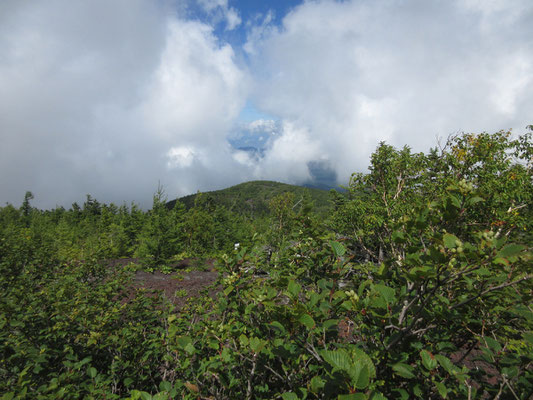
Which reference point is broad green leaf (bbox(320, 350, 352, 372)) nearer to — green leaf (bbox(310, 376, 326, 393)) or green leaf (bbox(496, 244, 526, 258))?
green leaf (bbox(310, 376, 326, 393))

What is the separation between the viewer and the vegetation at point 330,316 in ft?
4.19

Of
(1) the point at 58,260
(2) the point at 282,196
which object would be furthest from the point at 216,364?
(2) the point at 282,196

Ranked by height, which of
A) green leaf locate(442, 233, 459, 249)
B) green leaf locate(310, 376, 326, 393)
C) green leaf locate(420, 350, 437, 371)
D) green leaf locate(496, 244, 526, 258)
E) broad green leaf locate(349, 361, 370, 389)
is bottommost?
green leaf locate(310, 376, 326, 393)

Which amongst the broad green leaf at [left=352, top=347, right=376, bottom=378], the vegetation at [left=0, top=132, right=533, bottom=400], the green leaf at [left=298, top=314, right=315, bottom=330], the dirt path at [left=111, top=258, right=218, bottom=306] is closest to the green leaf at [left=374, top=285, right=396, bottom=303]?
the vegetation at [left=0, top=132, right=533, bottom=400]

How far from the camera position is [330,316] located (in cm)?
178

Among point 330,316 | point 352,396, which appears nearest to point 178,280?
point 330,316

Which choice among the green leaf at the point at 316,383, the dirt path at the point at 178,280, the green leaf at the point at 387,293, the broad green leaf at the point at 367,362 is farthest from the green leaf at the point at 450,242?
the dirt path at the point at 178,280

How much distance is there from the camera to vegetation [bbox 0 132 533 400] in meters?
1.28

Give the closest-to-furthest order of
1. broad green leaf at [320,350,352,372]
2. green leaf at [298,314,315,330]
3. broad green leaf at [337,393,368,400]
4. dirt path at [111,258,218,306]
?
broad green leaf at [337,393,368,400] < broad green leaf at [320,350,352,372] < green leaf at [298,314,315,330] < dirt path at [111,258,218,306]

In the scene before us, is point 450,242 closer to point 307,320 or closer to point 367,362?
point 367,362

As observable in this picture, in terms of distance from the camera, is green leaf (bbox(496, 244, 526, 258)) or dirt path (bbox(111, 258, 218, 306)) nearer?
green leaf (bbox(496, 244, 526, 258))

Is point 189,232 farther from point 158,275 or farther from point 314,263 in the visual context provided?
point 314,263

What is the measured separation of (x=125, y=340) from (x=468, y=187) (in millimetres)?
3829

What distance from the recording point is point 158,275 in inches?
446
